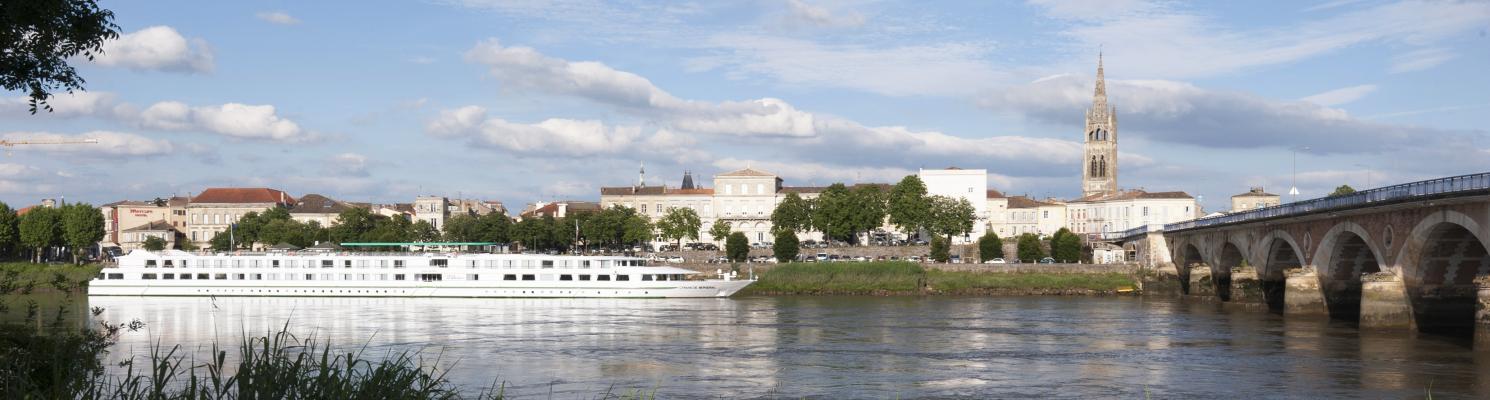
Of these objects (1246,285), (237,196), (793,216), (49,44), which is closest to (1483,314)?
(1246,285)

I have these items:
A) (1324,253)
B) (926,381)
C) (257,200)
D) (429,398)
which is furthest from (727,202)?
(429,398)

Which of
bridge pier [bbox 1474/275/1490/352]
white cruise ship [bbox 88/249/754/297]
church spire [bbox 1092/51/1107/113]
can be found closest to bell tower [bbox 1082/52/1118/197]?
church spire [bbox 1092/51/1107/113]

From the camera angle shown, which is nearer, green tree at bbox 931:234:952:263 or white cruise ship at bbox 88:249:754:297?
white cruise ship at bbox 88:249:754:297

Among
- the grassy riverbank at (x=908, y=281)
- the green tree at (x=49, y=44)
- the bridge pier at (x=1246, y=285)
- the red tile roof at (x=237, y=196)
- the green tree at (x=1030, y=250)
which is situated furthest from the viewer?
the red tile roof at (x=237, y=196)

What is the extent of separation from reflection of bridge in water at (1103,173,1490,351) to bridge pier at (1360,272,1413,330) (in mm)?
30

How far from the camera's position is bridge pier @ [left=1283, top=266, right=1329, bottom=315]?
49750 mm

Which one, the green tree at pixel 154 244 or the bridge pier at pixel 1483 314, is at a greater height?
the green tree at pixel 154 244

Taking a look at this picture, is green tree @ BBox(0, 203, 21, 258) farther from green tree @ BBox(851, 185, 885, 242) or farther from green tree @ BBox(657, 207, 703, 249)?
Answer: green tree @ BBox(851, 185, 885, 242)

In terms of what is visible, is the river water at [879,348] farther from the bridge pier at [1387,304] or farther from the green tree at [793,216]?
the green tree at [793,216]

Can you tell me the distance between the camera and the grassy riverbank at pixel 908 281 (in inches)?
2835

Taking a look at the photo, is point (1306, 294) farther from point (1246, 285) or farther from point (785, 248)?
point (785, 248)

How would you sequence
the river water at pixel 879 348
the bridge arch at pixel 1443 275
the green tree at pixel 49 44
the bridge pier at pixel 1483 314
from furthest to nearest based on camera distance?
the bridge arch at pixel 1443 275 → the bridge pier at pixel 1483 314 → the river water at pixel 879 348 → the green tree at pixel 49 44

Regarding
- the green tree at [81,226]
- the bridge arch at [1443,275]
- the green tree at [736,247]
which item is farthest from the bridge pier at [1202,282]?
the green tree at [81,226]

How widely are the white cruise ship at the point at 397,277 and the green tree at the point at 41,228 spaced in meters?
35.9
